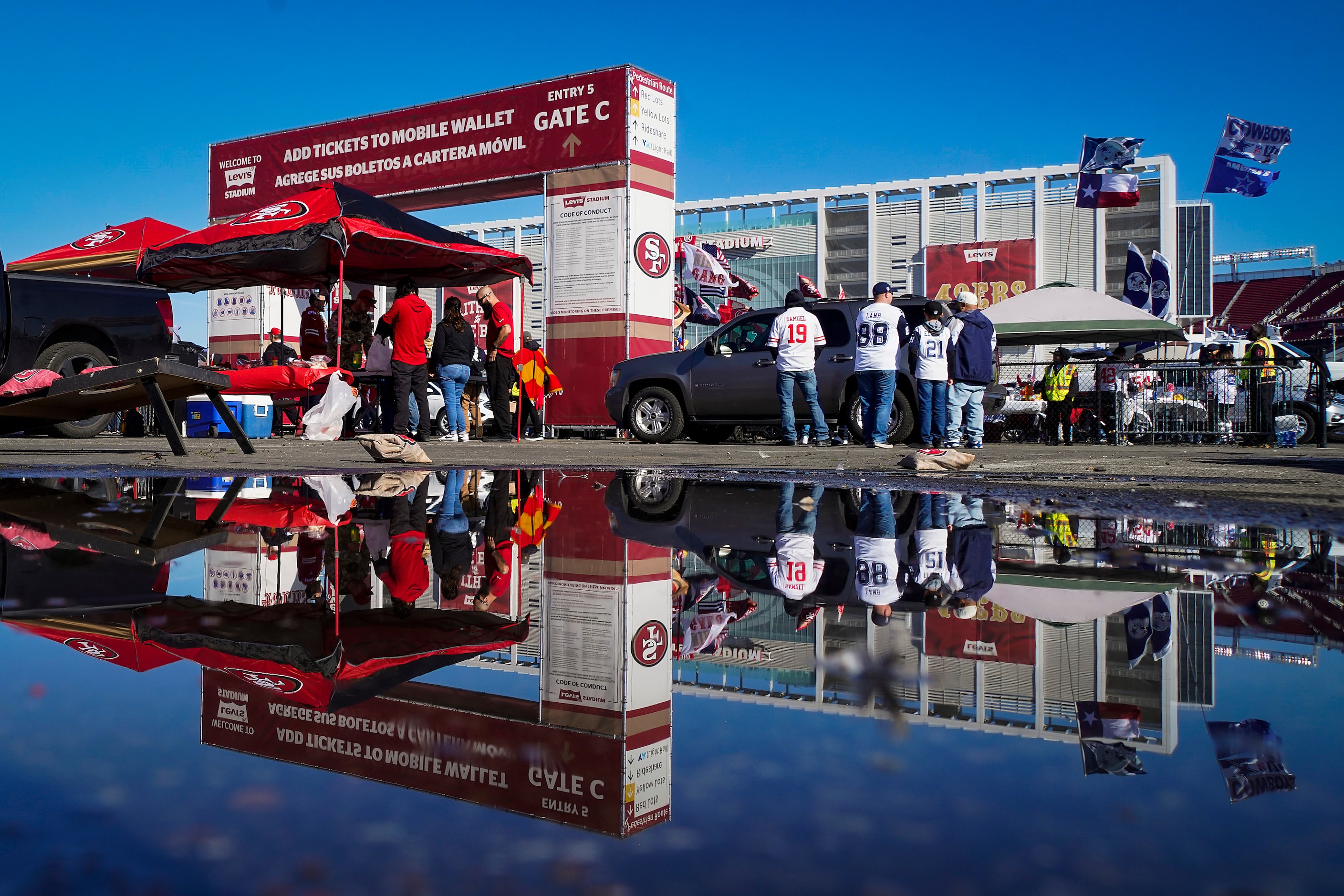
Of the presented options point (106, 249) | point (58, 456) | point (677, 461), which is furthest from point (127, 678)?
point (106, 249)

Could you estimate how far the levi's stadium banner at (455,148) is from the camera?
1544 cm

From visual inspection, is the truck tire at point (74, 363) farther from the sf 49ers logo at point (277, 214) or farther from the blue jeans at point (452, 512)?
the blue jeans at point (452, 512)

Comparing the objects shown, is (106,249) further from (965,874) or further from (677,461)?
(965,874)

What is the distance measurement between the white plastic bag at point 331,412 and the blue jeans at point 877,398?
5.92m

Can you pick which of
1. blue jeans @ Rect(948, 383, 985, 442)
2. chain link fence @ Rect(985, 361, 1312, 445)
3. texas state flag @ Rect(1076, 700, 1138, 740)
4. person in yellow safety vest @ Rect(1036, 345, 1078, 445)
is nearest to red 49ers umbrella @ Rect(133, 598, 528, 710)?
texas state flag @ Rect(1076, 700, 1138, 740)

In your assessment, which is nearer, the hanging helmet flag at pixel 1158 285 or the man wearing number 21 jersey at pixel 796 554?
the man wearing number 21 jersey at pixel 796 554

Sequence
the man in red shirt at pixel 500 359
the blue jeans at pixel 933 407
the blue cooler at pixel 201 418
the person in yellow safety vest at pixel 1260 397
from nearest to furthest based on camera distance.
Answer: the blue jeans at pixel 933 407
the man in red shirt at pixel 500 359
the person in yellow safety vest at pixel 1260 397
the blue cooler at pixel 201 418

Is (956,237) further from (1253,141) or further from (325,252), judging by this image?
(325,252)

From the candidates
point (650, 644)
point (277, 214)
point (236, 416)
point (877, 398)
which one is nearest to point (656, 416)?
point (877, 398)

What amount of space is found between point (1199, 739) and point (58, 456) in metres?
8.15

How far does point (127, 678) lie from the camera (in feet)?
4.66

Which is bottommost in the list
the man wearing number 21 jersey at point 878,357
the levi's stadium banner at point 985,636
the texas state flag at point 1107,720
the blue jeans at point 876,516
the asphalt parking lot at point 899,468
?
the texas state flag at point 1107,720

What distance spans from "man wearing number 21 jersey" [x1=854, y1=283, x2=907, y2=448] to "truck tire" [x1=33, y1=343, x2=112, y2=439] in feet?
25.8

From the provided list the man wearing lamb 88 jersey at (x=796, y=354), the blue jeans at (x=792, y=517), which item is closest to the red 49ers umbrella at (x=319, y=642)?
the blue jeans at (x=792, y=517)
